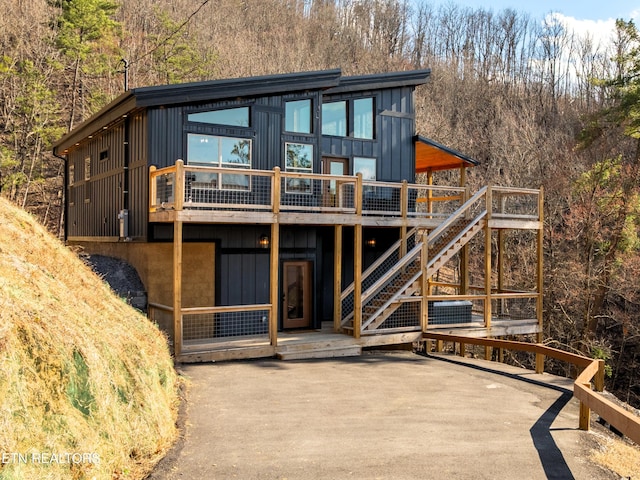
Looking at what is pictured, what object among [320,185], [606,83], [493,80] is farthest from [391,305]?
[493,80]

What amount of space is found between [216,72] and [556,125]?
23672mm

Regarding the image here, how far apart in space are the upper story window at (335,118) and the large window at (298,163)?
1.30 metres

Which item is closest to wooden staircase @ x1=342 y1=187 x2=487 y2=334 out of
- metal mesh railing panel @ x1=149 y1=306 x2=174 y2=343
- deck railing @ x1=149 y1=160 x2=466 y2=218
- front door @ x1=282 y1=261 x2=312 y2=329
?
deck railing @ x1=149 y1=160 x2=466 y2=218

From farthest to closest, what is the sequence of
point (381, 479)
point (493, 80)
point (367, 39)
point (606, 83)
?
1. point (367, 39)
2. point (493, 80)
3. point (606, 83)
4. point (381, 479)

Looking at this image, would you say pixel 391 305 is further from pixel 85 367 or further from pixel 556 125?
pixel 556 125

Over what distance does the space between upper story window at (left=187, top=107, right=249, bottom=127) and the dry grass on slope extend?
21.5 ft

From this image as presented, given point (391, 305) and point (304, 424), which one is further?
point (391, 305)

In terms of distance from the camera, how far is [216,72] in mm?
40406

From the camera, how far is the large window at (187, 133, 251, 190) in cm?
1420

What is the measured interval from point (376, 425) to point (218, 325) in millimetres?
7145

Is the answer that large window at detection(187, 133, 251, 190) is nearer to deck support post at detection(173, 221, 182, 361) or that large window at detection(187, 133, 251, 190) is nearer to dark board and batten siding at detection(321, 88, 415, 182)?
deck support post at detection(173, 221, 182, 361)

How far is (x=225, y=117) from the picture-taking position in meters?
14.6

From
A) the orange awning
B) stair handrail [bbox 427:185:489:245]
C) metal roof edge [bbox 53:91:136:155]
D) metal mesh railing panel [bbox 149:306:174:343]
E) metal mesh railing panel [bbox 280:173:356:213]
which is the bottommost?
metal mesh railing panel [bbox 149:306:174:343]

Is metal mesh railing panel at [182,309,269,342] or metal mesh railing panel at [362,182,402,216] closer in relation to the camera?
metal mesh railing panel at [182,309,269,342]
